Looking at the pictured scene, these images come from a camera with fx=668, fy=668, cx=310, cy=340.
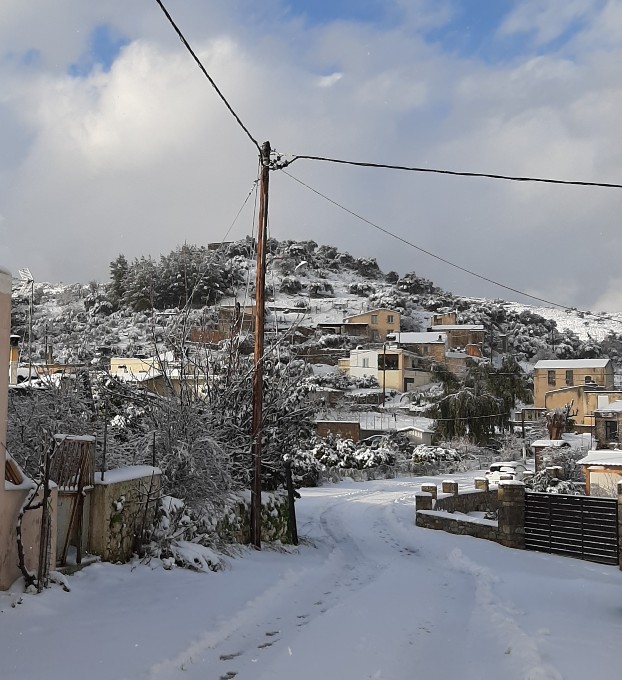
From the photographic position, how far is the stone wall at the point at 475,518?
16.8 meters

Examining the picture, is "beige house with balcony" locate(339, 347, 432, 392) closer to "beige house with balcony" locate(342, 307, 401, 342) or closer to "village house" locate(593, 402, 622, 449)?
"beige house with balcony" locate(342, 307, 401, 342)

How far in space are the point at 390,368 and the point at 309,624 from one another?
2321 inches

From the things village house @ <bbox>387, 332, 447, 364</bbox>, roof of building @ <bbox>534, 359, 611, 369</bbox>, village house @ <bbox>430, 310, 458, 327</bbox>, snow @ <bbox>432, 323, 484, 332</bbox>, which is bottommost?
roof of building @ <bbox>534, 359, 611, 369</bbox>

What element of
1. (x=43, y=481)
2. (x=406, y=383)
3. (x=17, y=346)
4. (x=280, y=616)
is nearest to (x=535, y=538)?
(x=280, y=616)

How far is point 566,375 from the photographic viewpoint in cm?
5831


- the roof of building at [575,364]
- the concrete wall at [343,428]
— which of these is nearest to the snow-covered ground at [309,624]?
the concrete wall at [343,428]

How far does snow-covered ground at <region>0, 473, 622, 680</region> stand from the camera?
18.4 feet

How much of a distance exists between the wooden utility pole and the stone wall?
6.93m

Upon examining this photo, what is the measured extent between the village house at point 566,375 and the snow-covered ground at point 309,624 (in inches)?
1924

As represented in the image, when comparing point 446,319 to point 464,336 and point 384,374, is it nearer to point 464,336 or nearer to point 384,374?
point 464,336

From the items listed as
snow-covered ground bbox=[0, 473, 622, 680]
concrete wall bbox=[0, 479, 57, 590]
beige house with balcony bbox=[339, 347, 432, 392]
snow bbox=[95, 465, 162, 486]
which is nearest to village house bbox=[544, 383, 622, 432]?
beige house with balcony bbox=[339, 347, 432, 392]

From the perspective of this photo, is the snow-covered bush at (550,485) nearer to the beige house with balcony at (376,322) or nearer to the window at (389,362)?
the window at (389,362)

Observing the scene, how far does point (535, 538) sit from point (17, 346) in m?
17.1

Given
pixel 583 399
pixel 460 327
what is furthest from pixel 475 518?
pixel 460 327
